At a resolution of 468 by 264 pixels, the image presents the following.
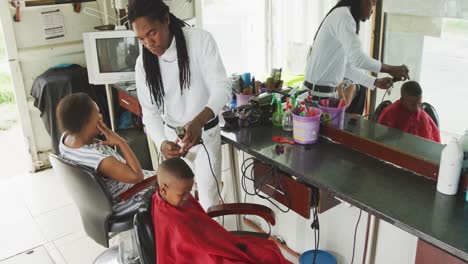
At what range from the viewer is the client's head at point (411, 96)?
1.63 m

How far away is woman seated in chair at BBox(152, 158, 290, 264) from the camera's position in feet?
Result: 4.70

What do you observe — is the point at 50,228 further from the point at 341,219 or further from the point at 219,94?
the point at 341,219

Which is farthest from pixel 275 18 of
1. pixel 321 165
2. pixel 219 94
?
pixel 321 165

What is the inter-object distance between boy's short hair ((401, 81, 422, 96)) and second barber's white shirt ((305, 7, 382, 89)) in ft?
0.44

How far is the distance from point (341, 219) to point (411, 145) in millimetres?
567

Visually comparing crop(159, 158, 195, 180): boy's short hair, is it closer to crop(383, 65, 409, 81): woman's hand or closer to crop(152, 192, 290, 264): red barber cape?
crop(152, 192, 290, 264): red barber cape

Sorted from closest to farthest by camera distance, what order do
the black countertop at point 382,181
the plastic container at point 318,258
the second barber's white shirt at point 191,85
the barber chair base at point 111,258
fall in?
the black countertop at point 382,181, the second barber's white shirt at point 191,85, the plastic container at point 318,258, the barber chair base at point 111,258

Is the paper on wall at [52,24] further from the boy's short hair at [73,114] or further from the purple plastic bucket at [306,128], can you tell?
the purple plastic bucket at [306,128]

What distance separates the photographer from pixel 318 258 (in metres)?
2.12

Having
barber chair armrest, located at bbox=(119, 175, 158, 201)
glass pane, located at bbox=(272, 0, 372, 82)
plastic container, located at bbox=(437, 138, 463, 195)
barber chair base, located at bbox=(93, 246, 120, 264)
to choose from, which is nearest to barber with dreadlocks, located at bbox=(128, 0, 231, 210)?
barber chair armrest, located at bbox=(119, 175, 158, 201)

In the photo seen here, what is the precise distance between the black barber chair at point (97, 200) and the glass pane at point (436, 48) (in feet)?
3.58

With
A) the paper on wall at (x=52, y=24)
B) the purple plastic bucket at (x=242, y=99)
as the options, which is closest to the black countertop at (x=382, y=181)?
the purple plastic bucket at (x=242, y=99)

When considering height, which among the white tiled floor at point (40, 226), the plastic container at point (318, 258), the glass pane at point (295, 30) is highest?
the glass pane at point (295, 30)

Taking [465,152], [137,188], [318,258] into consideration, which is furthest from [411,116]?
[137,188]
